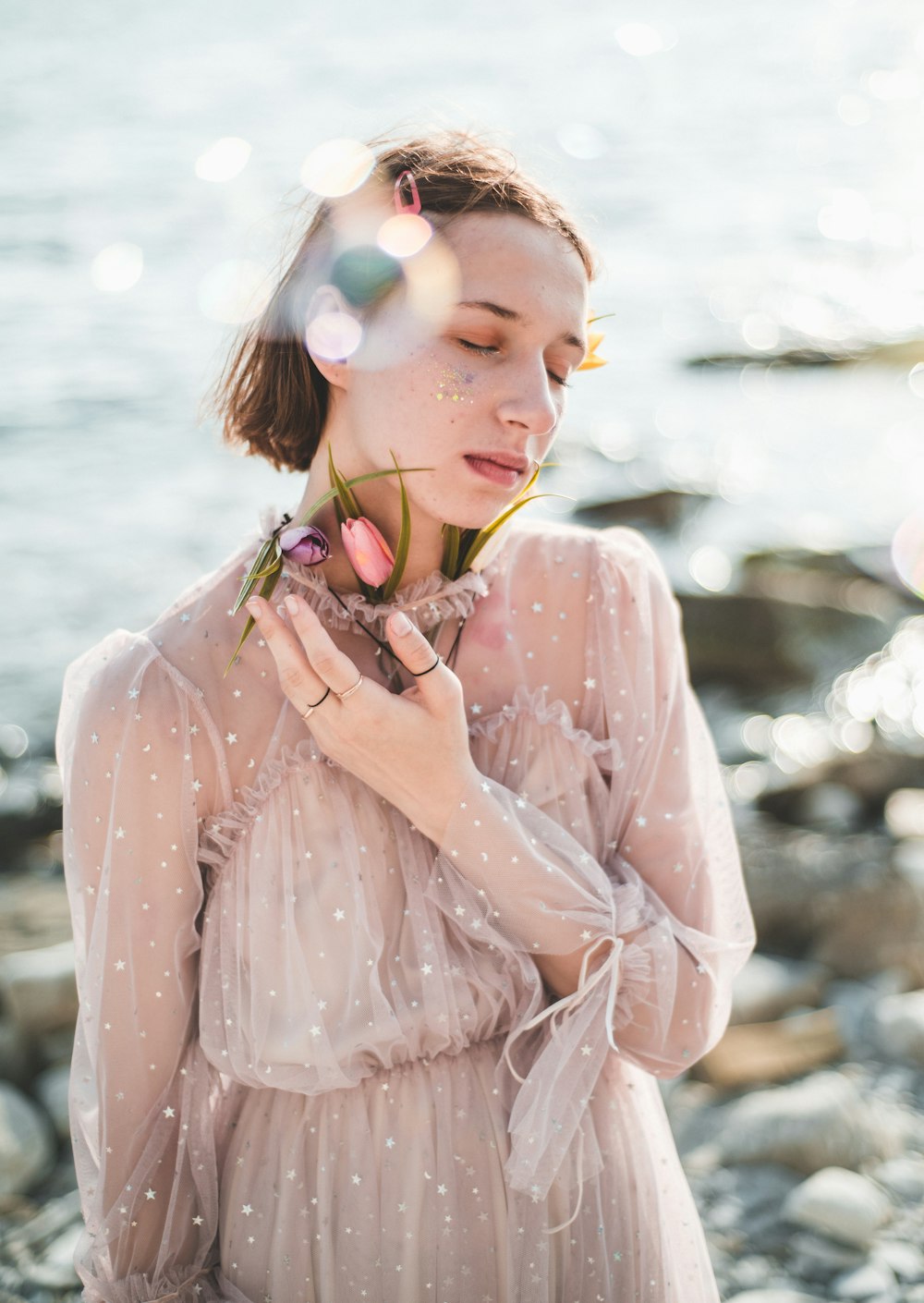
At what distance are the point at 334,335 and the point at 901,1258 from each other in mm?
2791

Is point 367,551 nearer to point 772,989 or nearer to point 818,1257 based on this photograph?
point 818,1257

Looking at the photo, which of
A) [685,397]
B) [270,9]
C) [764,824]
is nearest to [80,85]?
[270,9]

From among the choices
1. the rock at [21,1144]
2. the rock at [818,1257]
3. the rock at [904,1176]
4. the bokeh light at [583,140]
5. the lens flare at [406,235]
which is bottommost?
the rock at [21,1144]

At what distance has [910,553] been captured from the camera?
26.9 feet

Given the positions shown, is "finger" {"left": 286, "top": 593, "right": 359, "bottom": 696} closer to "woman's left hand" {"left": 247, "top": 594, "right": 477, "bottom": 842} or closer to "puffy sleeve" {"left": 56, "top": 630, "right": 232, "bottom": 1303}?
"woman's left hand" {"left": 247, "top": 594, "right": 477, "bottom": 842}

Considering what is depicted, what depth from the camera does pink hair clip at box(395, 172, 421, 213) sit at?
1904mm

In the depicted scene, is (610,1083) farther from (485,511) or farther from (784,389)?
(784,389)

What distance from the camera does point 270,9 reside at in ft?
90.6

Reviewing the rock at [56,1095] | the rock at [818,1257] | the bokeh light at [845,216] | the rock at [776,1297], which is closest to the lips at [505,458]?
the rock at [776,1297]

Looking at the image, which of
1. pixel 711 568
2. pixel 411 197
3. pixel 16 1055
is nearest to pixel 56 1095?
pixel 16 1055

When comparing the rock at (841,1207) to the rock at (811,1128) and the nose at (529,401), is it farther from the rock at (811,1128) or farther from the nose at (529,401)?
the nose at (529,401)

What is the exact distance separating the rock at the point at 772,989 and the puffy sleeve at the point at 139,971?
2433mm

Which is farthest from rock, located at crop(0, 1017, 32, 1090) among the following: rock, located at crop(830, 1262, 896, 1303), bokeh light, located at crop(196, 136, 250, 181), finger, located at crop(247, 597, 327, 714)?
bokeh light, located at crop(196, 136, 250, 181)

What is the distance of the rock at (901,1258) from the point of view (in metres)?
3.11
